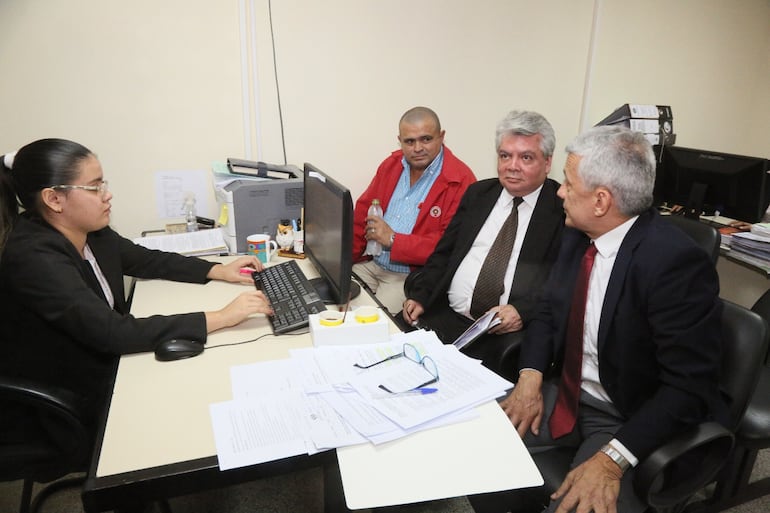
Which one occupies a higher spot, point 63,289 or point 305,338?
point 63,289

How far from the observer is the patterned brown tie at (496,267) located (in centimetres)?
196

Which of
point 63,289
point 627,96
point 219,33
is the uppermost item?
point 219,33

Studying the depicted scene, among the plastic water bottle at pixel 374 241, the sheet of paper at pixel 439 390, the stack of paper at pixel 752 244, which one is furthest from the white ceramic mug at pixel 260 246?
the stack of paper at pixel 752 244

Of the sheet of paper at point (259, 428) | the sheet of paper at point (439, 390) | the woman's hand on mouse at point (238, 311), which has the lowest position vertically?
the sheet of paper at point (259, 428)

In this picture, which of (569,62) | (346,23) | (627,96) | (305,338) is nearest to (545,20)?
(569,62)

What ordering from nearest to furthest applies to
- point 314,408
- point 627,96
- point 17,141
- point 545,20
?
point 314,408 < point 17,141 < point 545,20 < point 627,96

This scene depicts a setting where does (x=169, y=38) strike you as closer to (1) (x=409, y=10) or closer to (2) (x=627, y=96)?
(1) (x=409, y=10)

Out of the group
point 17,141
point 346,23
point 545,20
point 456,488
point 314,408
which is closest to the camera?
point 456,488

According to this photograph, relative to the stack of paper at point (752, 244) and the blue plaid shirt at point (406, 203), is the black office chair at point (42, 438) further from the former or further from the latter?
the stack of paper at point (752, 244)

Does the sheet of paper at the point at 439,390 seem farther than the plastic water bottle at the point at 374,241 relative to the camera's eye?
No

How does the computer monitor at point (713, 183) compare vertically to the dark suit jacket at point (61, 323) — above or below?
above

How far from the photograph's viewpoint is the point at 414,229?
243 centimetres

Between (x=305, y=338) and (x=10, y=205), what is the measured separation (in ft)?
3.03

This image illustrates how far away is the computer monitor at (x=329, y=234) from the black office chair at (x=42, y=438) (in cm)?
77
